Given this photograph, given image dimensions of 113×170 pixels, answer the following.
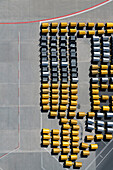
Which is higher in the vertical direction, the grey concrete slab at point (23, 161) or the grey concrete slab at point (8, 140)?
the grey concrete slab at point (8, 140)

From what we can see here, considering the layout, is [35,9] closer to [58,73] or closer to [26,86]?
[58,73]

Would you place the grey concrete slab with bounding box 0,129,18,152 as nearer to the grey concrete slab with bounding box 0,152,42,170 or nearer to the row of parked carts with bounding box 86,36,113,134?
the grey concrete slab with bounding box 0,152,42,170

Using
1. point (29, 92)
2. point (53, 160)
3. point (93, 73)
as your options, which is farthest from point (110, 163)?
point (29, 92)

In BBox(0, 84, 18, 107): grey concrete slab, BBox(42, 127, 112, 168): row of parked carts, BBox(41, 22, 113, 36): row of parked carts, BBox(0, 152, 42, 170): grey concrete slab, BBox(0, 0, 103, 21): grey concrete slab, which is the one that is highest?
BBox(0, 0, 103, 21): grey concrete slab

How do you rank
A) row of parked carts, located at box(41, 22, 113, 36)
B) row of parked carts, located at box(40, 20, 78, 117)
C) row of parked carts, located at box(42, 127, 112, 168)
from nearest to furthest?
row of parked carts, located at box(42, 127, 112, 168) → row of parked carts, located at box(40, 20, 78, 117) → row of parked carts, located at box(41, 22, 113, 36)

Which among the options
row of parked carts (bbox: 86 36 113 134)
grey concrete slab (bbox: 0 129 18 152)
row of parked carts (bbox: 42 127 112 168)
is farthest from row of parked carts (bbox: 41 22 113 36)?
grey concrete slab (bbox: 0 129 18 152)

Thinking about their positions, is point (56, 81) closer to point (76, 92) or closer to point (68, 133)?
point (76, 92)

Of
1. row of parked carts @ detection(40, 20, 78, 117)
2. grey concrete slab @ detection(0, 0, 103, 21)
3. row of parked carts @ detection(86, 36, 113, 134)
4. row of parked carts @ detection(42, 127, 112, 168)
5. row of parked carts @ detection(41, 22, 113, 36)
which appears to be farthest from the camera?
grey concrete slab @ detection(0, 0, 103, 21)

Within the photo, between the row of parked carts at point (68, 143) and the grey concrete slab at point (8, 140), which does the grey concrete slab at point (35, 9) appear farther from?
the grey concrete slab at point (8, 140)

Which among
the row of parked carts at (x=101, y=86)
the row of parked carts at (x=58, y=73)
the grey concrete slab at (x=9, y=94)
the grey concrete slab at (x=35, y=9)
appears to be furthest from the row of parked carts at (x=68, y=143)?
the grey concrete slab at (x=35, y=9)
